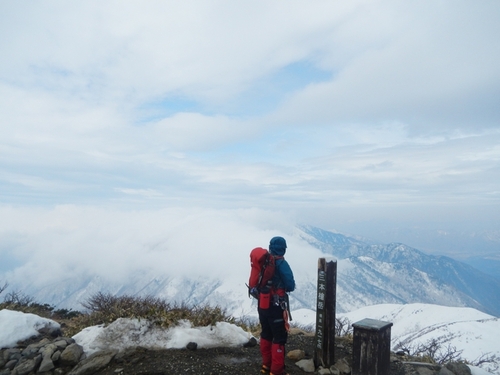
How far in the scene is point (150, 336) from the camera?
8820 mm

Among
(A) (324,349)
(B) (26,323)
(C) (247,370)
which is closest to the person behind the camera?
(C) (247,370)

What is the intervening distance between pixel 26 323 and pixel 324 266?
781cm

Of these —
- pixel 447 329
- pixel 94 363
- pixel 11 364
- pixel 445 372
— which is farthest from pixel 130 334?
pixel 447 329

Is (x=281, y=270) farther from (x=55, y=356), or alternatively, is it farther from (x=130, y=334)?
(x=55, y=356)

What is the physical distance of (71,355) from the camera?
7809 millimetres

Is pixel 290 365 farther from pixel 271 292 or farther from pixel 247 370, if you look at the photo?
pixel 271 292

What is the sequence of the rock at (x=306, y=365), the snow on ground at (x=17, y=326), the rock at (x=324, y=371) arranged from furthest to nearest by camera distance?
the snow on ground at (x=17, y=326) → the rock at (x=306, y=365) → the rock at (x=324, y=371)

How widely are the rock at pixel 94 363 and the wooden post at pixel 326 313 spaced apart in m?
4.53

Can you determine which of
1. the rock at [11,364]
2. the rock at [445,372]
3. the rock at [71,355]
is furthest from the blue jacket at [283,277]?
the rock at [11,364]

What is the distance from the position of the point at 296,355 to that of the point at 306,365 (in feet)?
1.83

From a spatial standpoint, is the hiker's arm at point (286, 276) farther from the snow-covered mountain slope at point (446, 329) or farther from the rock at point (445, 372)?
the snow-covered mountain slope at point (446, 329)

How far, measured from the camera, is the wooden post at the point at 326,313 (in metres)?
7.97

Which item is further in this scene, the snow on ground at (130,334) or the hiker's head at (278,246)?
the snow on ground at (130,334)

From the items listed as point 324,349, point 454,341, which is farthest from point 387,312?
point 324,349
